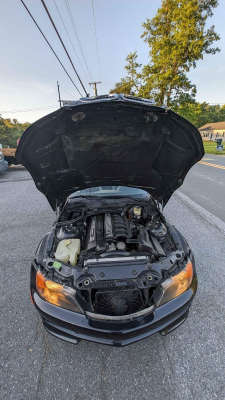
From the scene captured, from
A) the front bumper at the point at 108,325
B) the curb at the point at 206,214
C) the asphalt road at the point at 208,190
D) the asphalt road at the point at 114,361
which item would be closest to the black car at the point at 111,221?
the front bumper at the point at 108,325

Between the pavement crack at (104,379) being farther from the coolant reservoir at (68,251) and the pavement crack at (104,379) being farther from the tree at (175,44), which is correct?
the tree at (175,44)

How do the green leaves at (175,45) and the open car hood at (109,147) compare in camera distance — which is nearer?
the open car hood at (109,147)

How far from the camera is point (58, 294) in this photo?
1342mm

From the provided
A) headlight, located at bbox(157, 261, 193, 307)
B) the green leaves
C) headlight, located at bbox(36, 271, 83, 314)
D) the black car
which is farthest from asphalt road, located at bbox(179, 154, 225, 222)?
the green leaves

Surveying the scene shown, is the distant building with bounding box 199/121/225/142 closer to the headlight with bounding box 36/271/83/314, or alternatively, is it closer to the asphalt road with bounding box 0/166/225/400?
the asphalt road with bounding box 0/166/225/400

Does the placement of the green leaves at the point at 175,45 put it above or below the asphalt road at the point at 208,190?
above

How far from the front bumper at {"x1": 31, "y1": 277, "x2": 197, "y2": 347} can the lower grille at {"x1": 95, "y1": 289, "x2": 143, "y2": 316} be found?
0.15 meters

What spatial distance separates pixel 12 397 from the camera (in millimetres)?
1268

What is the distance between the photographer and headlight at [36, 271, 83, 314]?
132 cm

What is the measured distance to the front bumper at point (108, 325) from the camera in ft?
4.16

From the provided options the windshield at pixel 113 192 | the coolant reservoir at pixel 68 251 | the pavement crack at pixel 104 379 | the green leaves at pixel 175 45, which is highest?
the green leaves at pixel 175 45

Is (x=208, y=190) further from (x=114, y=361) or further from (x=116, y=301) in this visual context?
(x=114, y=361)

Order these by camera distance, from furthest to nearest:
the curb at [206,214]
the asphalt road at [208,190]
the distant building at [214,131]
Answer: the distant building at [214,131] < the asphalt road at [208,190] < the curb at [206,214]

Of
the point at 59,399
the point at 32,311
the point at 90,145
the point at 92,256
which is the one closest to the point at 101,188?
the point at 90,145
